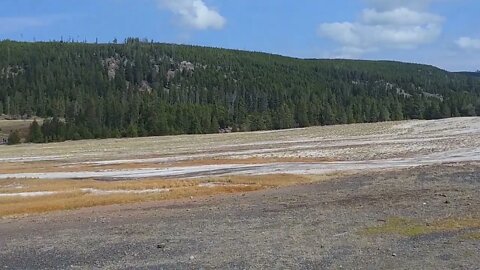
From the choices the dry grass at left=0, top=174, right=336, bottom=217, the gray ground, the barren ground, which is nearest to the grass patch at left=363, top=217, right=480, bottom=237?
the barren ground

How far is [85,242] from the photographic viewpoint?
1942 cm

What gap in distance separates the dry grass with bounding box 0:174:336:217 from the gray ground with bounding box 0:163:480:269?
2790mm

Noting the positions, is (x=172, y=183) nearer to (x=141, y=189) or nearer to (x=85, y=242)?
(x=141, y=189)

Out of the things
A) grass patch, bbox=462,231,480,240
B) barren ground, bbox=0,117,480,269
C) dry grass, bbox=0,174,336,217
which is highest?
grass patch, bbox=462,231,480,240

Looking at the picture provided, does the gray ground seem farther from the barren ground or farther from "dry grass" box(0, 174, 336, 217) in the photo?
"dry grass" box(0, 174, 336, 217)

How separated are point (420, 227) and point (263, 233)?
4.67 metres

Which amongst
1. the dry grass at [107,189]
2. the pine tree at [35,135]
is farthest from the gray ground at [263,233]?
the pine tree at [35,135]

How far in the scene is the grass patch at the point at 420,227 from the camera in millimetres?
18003

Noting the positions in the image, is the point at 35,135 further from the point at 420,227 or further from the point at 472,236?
the point at 472,236

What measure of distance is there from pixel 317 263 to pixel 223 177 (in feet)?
95.3

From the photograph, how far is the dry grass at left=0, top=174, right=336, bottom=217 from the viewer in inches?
1246

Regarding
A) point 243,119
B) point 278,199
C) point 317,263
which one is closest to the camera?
point 317,263

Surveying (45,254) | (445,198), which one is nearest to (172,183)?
(445,198)

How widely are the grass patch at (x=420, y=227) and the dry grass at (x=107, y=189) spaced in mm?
15697
